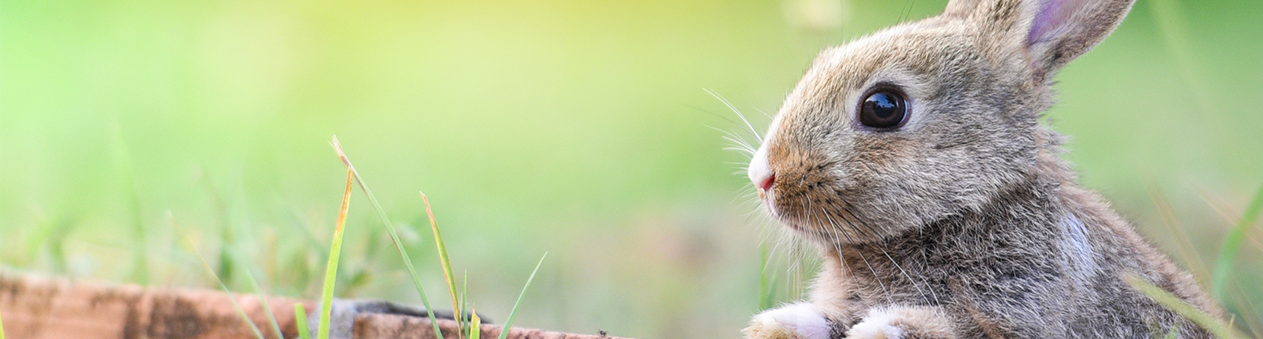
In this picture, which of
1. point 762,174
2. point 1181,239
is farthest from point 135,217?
point 1181,239

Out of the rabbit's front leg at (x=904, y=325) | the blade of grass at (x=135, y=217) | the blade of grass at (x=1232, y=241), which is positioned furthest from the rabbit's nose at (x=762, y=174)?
the blade of grass at (x=135, y=217)

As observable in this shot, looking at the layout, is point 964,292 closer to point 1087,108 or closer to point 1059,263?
point 1059,263

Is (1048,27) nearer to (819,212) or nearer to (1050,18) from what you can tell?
(1050,18)

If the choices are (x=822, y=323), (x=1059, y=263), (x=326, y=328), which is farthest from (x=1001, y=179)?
(x=326, y=328)

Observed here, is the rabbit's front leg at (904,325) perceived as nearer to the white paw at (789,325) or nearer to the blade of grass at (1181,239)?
the white paw at (789,325)

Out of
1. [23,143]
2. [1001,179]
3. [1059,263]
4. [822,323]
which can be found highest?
[1001,179]

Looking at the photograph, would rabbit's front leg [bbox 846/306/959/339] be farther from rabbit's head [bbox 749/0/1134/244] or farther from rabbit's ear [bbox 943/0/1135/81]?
rabbit's ear [bbox 943/0/1135/81]

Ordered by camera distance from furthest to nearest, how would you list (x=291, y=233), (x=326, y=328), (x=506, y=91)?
(x=506, y=91) → (x=291, y=233) → (x=326, y=328)
